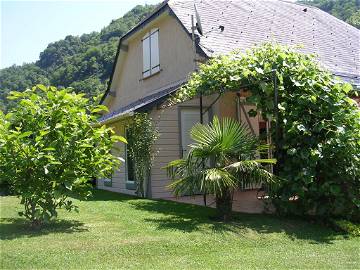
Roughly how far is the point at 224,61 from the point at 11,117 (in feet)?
14.2

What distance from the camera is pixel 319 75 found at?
8.26m

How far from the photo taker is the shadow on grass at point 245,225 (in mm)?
7012

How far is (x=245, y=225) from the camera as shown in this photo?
7.36 metres

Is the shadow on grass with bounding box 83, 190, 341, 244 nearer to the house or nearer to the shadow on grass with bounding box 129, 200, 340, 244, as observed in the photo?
the shadow on grass with bounding box 129, 200, 340, 244

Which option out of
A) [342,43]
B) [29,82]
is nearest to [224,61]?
[342,43]

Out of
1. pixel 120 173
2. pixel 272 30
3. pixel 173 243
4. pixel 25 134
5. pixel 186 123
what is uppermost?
pixel 272 30

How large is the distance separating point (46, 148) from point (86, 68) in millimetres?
28747

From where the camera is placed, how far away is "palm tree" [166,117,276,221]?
7422 mm

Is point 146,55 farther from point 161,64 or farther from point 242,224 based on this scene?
point 242,224

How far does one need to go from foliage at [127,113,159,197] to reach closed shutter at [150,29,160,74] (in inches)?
160

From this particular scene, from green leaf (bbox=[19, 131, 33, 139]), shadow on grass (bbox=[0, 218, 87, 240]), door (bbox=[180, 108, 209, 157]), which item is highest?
door (bbox=[180, 108, 209, 157])

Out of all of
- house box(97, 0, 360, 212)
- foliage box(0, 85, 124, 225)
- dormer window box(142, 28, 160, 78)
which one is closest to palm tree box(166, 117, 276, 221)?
foliage box(0, 85, 124, 225)

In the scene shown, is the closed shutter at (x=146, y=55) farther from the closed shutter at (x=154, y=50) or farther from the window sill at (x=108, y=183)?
the window sill at (x=108, y=183)

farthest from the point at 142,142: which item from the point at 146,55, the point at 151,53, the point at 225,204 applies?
the point at 146,55
